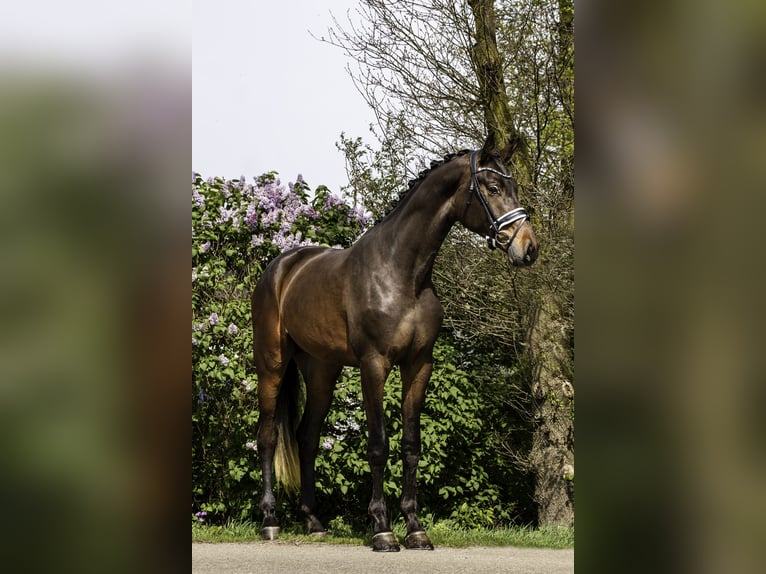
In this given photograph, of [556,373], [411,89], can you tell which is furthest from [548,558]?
[411,89]

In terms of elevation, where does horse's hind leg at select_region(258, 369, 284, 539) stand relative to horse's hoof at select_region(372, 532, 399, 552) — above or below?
above

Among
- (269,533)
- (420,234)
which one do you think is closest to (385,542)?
(269,533)

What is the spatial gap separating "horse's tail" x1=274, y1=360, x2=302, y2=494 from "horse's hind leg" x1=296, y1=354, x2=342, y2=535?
0.20 ft


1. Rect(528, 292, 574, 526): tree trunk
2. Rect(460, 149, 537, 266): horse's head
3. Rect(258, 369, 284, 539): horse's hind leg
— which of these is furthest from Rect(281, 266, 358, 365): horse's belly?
Rect(528, 292, 574, 526): tree trunk

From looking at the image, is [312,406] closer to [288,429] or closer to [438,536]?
[288,429]

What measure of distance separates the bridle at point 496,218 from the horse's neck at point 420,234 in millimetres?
234

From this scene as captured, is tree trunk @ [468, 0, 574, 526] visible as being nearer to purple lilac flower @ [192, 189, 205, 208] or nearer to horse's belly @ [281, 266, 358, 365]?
horse's belly @ [281, 266, 358, 365]

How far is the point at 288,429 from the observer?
6566 millimetres

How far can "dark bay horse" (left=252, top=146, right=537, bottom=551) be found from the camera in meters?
5.13
